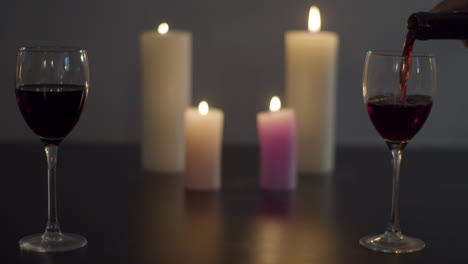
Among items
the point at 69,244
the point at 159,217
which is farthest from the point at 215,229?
the point at 69,244

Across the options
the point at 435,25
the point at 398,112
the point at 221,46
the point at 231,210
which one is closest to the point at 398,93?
the point at 398,112

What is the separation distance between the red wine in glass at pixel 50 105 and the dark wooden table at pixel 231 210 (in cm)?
15

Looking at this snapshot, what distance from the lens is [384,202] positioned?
1.33 metres

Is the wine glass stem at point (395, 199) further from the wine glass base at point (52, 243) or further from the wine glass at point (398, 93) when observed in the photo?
the wine glass base at point (52, 243)

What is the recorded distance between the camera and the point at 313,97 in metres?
1.56

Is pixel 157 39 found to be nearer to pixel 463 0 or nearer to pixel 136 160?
pixel 136 160

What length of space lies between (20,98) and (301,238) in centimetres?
41

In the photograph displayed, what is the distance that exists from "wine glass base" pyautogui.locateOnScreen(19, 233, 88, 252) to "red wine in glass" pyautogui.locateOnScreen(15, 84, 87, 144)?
0.14 m


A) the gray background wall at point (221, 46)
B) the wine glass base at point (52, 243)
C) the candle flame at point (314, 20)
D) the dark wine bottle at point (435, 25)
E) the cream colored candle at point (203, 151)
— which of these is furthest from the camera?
the gray background wall at point (221, 46)

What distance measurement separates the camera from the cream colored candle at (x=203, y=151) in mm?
1415

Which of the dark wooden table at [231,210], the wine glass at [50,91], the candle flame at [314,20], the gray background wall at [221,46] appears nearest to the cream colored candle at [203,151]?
the dark wooden table at [231,210]

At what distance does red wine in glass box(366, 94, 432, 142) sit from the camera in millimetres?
1096

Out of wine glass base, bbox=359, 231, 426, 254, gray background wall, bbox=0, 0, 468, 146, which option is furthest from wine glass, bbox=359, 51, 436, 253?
gray background wall, bbox=0, 0, 468, 146

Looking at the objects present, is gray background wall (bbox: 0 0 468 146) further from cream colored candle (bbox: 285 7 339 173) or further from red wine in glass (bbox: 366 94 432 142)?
red wine in glass (bbox: 366 94 432 142)
